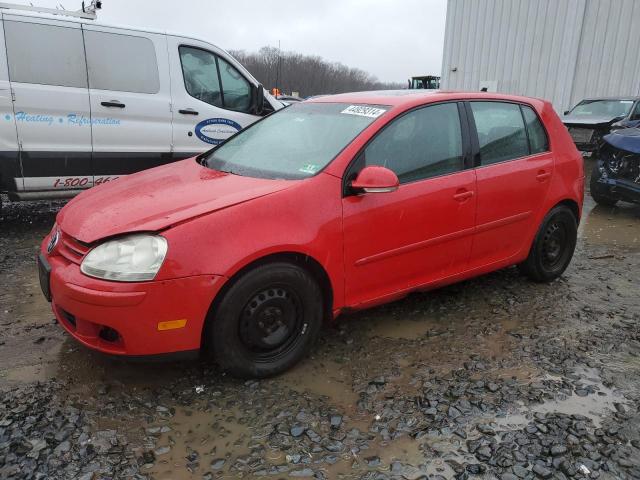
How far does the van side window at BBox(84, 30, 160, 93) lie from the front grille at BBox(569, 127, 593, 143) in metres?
9.52

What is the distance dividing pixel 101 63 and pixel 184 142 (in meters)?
1.20

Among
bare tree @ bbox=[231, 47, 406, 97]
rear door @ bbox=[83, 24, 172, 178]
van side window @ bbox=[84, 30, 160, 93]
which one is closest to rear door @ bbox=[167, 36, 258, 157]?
rear door @ bbox=[83, 24, 172, 178]

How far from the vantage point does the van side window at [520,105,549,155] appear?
389 cm

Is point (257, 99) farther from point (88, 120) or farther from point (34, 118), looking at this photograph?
point (34, 118)

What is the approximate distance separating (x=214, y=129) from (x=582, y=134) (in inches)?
354

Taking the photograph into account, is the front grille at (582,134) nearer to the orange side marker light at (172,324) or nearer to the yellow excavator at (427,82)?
the orange side marker light at (172,324)

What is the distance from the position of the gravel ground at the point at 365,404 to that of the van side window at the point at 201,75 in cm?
323

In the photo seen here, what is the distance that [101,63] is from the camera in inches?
207

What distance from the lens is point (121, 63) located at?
5.39 metres

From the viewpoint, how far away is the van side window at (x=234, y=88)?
6.14 m

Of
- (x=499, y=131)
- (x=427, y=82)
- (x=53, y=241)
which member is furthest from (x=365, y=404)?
(x=427, y=82)

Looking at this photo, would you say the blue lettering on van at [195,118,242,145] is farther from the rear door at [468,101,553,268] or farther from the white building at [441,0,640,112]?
the white building at [441,0,640,112]

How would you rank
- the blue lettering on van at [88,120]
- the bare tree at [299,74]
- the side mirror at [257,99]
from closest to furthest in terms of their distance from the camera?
1. the blue lettering on van at [88,120]
2. the side mirror at [257,99]
3. the bare tree at [299,74]

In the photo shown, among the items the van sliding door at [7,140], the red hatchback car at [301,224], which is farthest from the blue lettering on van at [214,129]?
the red hatchback car at [301,224]
